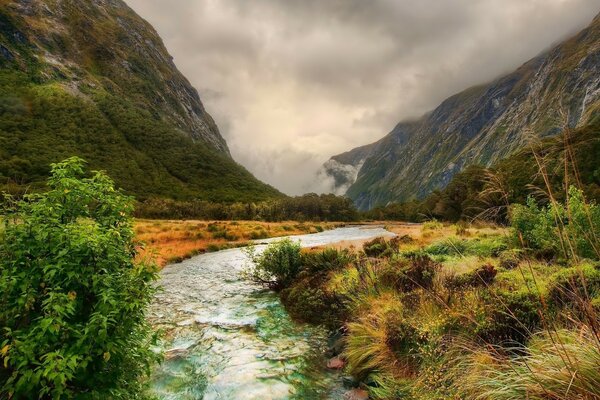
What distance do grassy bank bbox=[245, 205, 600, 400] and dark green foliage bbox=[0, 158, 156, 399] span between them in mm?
4360

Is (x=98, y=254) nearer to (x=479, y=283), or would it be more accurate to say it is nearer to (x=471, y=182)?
(x=479, y=283)

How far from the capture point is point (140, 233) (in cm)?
3822

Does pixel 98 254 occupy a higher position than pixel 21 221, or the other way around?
pixel 21 221

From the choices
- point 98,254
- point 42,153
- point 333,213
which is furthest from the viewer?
point 333,213

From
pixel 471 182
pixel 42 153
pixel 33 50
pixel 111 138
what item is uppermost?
pixel 33 50

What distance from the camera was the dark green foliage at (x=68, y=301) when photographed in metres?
3.96

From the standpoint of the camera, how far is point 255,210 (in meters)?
91.6

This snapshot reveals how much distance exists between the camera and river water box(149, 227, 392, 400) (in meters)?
7.77

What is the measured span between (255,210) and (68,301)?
87783mm

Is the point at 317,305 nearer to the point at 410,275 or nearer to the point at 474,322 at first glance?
the point at 410,275

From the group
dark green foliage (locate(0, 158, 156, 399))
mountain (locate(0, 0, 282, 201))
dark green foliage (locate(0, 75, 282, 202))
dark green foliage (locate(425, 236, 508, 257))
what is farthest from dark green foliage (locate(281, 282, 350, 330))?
mountain (locate(0, 0, 282, 201))

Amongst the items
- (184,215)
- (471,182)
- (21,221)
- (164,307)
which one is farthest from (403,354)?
(184,215)

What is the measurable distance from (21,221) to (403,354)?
6909 mm

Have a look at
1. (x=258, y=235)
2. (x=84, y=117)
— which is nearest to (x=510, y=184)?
(x=258, y=235)
